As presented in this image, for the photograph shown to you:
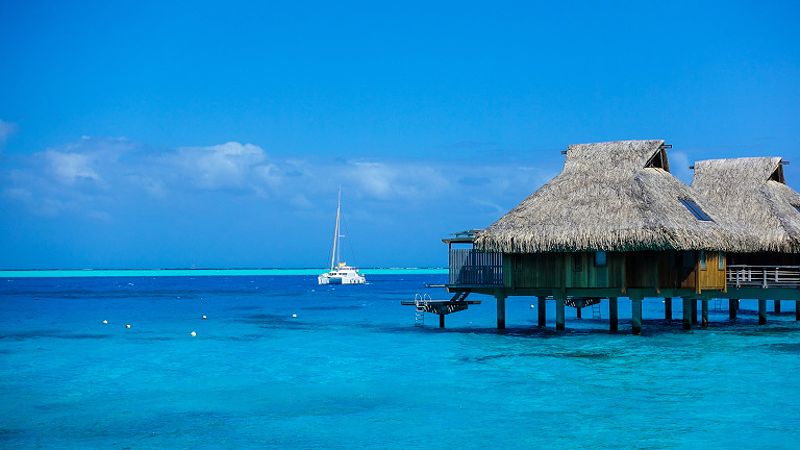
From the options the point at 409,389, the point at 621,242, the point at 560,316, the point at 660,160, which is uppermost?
the point at 660,160

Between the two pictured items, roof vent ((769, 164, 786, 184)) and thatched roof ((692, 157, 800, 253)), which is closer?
thatched roof ((692, 157, 800, 253))

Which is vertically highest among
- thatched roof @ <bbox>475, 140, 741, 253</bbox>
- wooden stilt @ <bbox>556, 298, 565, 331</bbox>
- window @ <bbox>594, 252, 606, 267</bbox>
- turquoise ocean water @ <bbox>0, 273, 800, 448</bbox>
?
thatched roof @ <bbox>475, 140, 741, 253</bbox>

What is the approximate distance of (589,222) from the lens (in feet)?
94.5

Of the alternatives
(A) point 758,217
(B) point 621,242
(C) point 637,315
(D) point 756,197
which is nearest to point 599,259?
(B) point 621,242

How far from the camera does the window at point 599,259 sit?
29.1m

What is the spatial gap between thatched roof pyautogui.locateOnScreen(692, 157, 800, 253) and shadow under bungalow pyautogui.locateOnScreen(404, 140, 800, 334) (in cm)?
7

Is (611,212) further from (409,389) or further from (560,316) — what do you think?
(409,389)

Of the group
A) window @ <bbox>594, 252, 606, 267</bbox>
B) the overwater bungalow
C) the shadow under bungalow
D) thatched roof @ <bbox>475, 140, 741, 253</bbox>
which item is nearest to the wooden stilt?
the shadow under bungalow

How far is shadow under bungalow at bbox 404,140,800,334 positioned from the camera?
28500 mm

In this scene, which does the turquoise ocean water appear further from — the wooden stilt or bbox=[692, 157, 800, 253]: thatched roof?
bbox=[692, 157, 800, 253]: thatched roof

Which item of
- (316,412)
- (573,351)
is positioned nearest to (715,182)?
(573,351)

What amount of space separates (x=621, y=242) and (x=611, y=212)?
62.6 inches

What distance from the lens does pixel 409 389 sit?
21703 millimetres

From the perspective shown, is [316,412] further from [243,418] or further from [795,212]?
[795,212]
